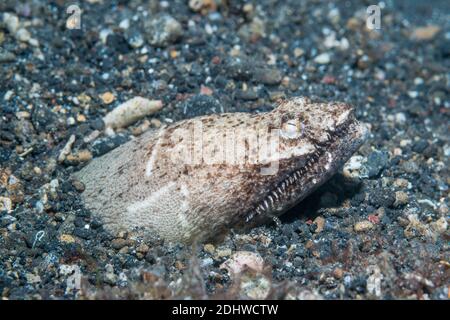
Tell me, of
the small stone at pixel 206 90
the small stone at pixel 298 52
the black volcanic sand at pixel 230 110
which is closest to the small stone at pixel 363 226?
the black volcanic sand at pixel 230 110

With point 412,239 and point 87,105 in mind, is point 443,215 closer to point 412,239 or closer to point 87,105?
point 412,239

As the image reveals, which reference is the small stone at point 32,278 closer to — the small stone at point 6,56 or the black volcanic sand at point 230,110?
the black volcanic sand at point 230,110

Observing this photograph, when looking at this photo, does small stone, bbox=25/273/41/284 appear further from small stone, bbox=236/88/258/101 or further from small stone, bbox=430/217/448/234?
small stone, bbox=430/217/448/234

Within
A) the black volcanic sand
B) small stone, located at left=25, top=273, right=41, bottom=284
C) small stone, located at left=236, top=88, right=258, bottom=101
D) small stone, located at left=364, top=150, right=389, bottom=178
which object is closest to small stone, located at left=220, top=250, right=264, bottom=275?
the black volcanic sand

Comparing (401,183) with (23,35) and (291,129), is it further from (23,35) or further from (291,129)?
(23,35)

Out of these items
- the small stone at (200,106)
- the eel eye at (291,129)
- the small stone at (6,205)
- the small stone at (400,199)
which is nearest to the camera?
the eel eye at (291,129)
